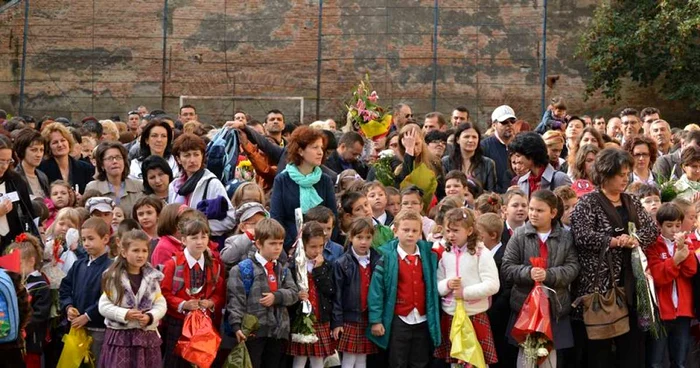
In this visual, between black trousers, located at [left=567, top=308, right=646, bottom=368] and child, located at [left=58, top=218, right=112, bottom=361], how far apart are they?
373cm

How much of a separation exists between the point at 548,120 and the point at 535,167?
4.70 metres

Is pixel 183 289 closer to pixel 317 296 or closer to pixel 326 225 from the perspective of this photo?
pixel 317 296

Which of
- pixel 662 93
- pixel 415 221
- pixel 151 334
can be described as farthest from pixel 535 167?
pixel 662 93

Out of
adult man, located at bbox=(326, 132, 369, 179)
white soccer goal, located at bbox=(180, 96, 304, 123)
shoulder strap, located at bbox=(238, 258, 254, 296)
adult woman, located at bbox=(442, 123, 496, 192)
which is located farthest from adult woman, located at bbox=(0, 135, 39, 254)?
white soccer goal, located at bbox=(180, 96, 304, 123)

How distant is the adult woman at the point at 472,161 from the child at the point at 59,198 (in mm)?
3638

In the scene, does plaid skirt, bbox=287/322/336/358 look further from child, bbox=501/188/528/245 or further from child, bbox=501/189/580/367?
child, bbox=501/188/528/245

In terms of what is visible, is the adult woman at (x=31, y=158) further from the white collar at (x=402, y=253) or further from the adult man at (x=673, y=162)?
the adult man at (x=673, y=162)

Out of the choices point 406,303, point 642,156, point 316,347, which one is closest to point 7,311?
point 316,347

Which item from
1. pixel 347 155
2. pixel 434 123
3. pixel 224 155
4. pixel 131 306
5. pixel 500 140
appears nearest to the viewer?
pixel 131 306

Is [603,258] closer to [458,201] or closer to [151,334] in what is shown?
[458,201]

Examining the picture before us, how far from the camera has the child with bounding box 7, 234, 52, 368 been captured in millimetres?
8453

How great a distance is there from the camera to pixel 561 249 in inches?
348

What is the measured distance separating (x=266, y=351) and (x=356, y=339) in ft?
2.37

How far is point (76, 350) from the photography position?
27.3 ft
